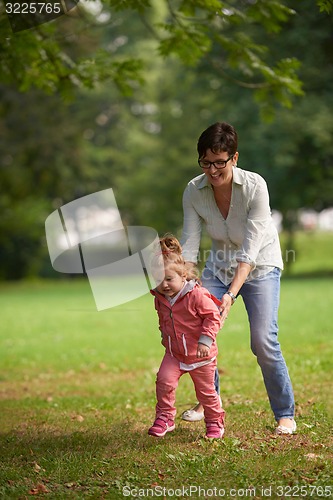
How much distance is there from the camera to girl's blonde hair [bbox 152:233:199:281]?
526cm

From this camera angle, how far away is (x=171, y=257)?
5.27m

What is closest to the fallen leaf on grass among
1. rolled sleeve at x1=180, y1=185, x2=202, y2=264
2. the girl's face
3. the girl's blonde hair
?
the girl's face

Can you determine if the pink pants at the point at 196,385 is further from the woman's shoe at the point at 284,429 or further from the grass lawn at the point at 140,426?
the woman's shoe at the point at 284,429

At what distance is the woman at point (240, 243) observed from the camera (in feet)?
17.7

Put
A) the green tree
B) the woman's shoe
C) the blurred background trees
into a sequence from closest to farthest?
the woman's shoe, the green tree, the blurred background trees

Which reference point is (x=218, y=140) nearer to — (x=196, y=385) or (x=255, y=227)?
(x=255, y=227)

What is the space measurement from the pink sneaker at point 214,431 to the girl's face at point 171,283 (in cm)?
102

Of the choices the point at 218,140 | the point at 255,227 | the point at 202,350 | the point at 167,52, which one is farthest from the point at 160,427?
the point at 167,52

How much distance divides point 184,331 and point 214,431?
2.60 ft
